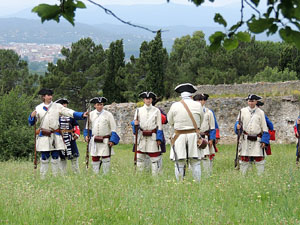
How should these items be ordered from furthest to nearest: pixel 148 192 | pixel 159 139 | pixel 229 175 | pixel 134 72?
pixel 134 72 → pixel 159 139 → pixel 229 175 → pixel 148 192

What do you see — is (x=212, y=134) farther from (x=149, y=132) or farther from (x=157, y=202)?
(x=157, y=202)

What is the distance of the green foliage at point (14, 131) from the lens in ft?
54.6

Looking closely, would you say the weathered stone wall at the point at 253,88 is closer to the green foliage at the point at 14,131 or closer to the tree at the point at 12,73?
the green foliage at the point at 14,131

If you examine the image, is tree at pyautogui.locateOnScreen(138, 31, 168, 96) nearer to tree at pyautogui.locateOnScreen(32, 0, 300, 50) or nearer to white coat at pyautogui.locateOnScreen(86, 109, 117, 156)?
white coat at pyautogui.locateOnScreen(86, 109, 117, 156)

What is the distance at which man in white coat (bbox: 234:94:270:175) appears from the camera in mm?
10312

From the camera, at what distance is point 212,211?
5805 millimetres

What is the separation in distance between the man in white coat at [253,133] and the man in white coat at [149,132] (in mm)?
1780

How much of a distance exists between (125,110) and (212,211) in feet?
62.1

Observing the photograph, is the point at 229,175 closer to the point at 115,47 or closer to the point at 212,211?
the point at 212,211

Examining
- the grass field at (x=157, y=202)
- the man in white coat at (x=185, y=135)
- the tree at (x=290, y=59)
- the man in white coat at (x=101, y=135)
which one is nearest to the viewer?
the grass field at (x=157, y=202)

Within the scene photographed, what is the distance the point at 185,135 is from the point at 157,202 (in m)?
2.89

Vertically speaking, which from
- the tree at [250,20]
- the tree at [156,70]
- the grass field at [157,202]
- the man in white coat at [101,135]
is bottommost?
the grass field at [157,202]

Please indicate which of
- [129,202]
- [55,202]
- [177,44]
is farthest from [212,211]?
[177,44]

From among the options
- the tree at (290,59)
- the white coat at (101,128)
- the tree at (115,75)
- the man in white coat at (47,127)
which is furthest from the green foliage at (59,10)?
the tree at (290,59)
